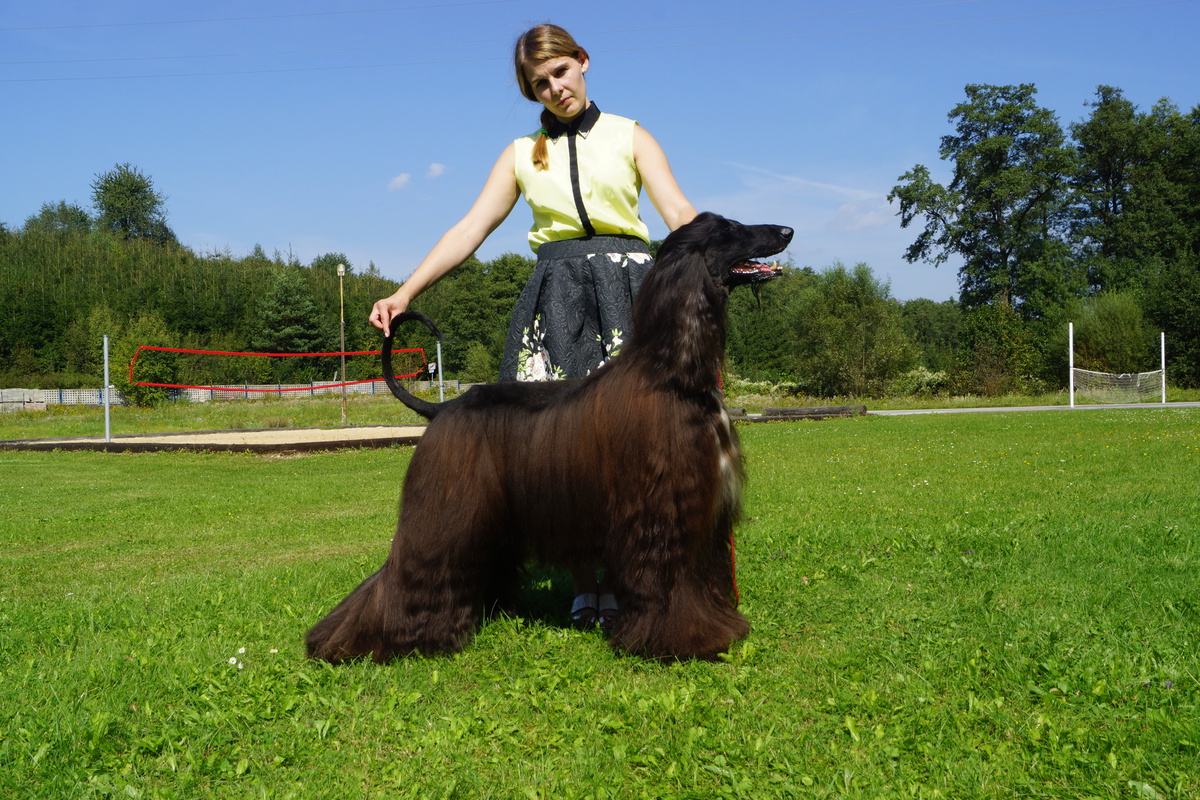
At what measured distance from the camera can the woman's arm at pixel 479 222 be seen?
3486 mm

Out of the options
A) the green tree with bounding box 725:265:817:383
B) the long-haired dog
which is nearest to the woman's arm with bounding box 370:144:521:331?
the long-haired dog

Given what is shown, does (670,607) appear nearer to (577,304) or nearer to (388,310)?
(577,304)

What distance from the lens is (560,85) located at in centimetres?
333

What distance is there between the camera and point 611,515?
2.95 metres

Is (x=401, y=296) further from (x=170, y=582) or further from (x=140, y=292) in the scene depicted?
(x=140, y=292)

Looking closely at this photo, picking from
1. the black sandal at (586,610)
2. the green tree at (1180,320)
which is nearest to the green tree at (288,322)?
the green tree at (1180,320)

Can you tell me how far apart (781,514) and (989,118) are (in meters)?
39.7

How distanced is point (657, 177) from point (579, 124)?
1.30 ft

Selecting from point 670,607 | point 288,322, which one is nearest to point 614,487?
point 670,607

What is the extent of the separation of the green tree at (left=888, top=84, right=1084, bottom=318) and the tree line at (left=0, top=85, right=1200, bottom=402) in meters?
0.09

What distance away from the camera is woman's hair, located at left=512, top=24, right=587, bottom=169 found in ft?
10.8

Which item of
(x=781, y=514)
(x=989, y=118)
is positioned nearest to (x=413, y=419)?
(x=781, y=514)

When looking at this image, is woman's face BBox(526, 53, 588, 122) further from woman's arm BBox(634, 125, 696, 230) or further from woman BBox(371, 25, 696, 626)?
woman's arm BBox(634, 125, 696, 230)

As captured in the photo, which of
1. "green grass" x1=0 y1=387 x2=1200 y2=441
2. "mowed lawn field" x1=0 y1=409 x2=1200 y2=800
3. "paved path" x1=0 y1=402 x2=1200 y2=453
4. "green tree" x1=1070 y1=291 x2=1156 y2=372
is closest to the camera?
"mowed lawn field" x1=0 y1=409 x2=1200 y2=800
